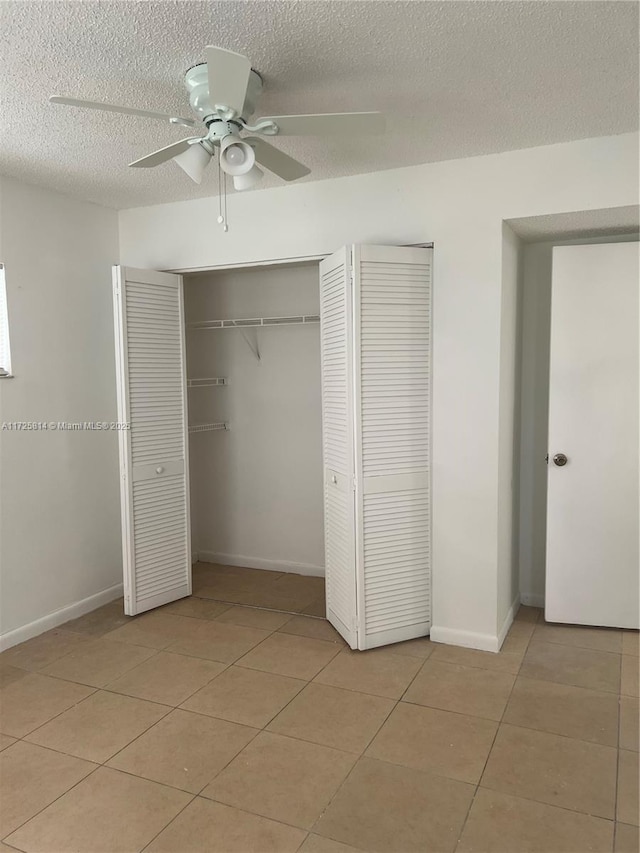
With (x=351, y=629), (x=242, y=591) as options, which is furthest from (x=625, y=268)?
(x=242, y=591)

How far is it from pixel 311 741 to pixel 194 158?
7.45ft

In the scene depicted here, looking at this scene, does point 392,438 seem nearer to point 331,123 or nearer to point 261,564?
point 331,123

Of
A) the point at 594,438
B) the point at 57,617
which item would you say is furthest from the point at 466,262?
the point at 57,617

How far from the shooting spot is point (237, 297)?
14.8ft

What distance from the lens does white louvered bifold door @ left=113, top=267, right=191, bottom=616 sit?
361 cm

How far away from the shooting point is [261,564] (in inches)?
182

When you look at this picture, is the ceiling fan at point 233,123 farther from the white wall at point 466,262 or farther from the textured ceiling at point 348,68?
the white wall at point 466,262

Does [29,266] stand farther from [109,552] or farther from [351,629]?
[351,629]

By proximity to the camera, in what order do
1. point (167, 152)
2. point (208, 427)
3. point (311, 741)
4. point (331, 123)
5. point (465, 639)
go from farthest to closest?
point (208, 427) < point (465, 639) < point (311, 741) < point (167, 152) < point (331, 123)

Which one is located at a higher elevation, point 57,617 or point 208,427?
point 208,427

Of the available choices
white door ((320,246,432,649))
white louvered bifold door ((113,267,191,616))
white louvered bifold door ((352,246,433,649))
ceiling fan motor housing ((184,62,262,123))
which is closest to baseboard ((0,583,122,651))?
white louvered bifold door ((113,267,191,616))

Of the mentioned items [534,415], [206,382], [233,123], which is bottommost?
[534,415]

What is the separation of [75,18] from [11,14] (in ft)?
0.58

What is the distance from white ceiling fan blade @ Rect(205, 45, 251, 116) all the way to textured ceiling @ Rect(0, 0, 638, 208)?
18 cm
